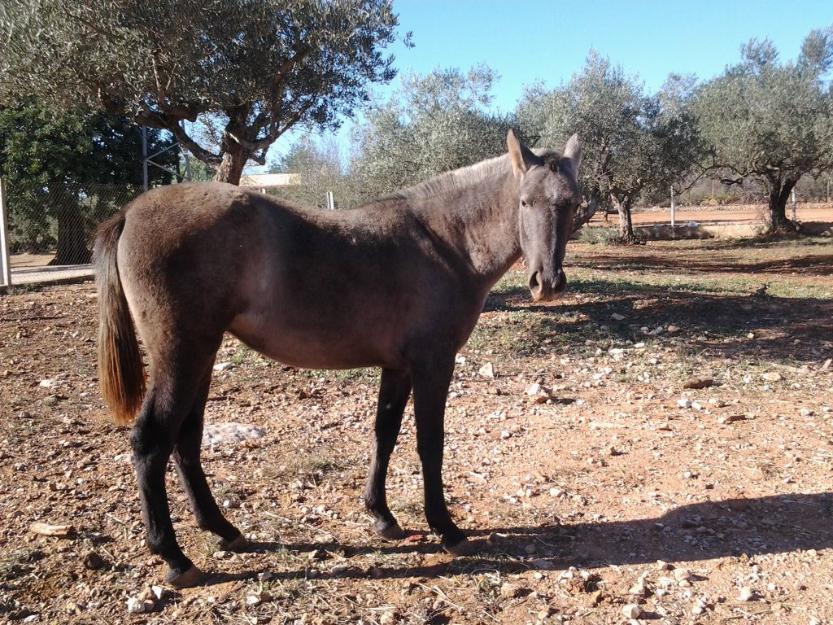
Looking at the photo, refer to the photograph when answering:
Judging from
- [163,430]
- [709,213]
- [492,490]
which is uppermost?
[709,213]

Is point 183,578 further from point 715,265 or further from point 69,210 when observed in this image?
point 715,265

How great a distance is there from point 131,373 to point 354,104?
757 centimetres

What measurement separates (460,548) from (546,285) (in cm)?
147

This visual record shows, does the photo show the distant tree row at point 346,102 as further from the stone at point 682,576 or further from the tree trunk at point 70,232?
the stone at point 682,576

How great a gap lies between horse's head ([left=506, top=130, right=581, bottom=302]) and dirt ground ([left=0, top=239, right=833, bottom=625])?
1.46 m

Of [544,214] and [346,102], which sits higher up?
[346,102]

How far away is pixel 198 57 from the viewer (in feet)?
23.3

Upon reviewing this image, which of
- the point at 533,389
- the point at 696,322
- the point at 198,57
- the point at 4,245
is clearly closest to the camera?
the point at 533,389

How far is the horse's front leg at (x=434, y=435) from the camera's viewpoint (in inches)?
124

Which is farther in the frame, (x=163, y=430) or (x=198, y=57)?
(x=198, y=57)

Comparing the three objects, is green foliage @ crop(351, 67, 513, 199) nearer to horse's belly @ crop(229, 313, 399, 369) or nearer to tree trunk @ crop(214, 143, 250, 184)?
tree trunk @ crop(214, 143, 250, 184)

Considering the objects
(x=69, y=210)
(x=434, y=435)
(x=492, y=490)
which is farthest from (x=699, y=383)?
(x=69, y=210)

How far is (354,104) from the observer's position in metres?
9.66

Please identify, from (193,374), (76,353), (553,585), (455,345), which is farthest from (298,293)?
(76,353)
